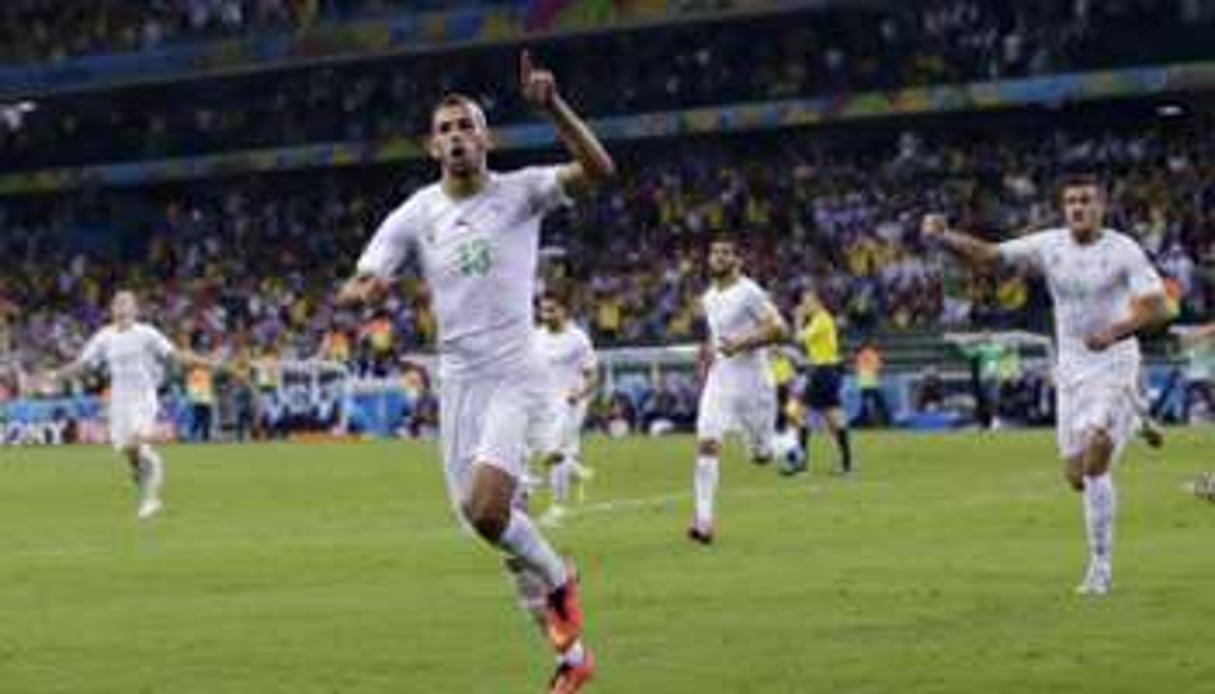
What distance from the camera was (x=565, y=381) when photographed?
101 feet

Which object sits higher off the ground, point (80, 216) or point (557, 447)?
point (80, 216)

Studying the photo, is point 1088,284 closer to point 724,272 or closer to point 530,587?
point 530,587

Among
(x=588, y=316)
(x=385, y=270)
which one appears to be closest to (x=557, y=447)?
(x=385, y=270)

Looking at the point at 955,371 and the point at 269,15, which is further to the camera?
the point at 269,15

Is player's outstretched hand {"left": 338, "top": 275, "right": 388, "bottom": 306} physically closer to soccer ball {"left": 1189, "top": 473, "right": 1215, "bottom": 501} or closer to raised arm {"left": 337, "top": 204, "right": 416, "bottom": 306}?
raised arm {"left": 337, "top": 204, "right": 416, "bottom": 306}

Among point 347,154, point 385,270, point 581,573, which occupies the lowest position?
point 581,573

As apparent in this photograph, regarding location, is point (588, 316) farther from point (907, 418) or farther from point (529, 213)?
point (529, 213)

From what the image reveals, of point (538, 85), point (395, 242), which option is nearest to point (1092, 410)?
point (395, 242)

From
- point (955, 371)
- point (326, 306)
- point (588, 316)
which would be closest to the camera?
point (955, 371)

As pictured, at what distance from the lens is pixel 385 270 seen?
1364cm

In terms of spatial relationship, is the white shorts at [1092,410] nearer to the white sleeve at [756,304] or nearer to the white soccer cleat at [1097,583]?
the white soccer cleat at [1097,583]

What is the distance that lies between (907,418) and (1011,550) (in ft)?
102

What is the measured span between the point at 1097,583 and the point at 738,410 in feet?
28.9

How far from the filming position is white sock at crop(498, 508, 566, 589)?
13.4 m
